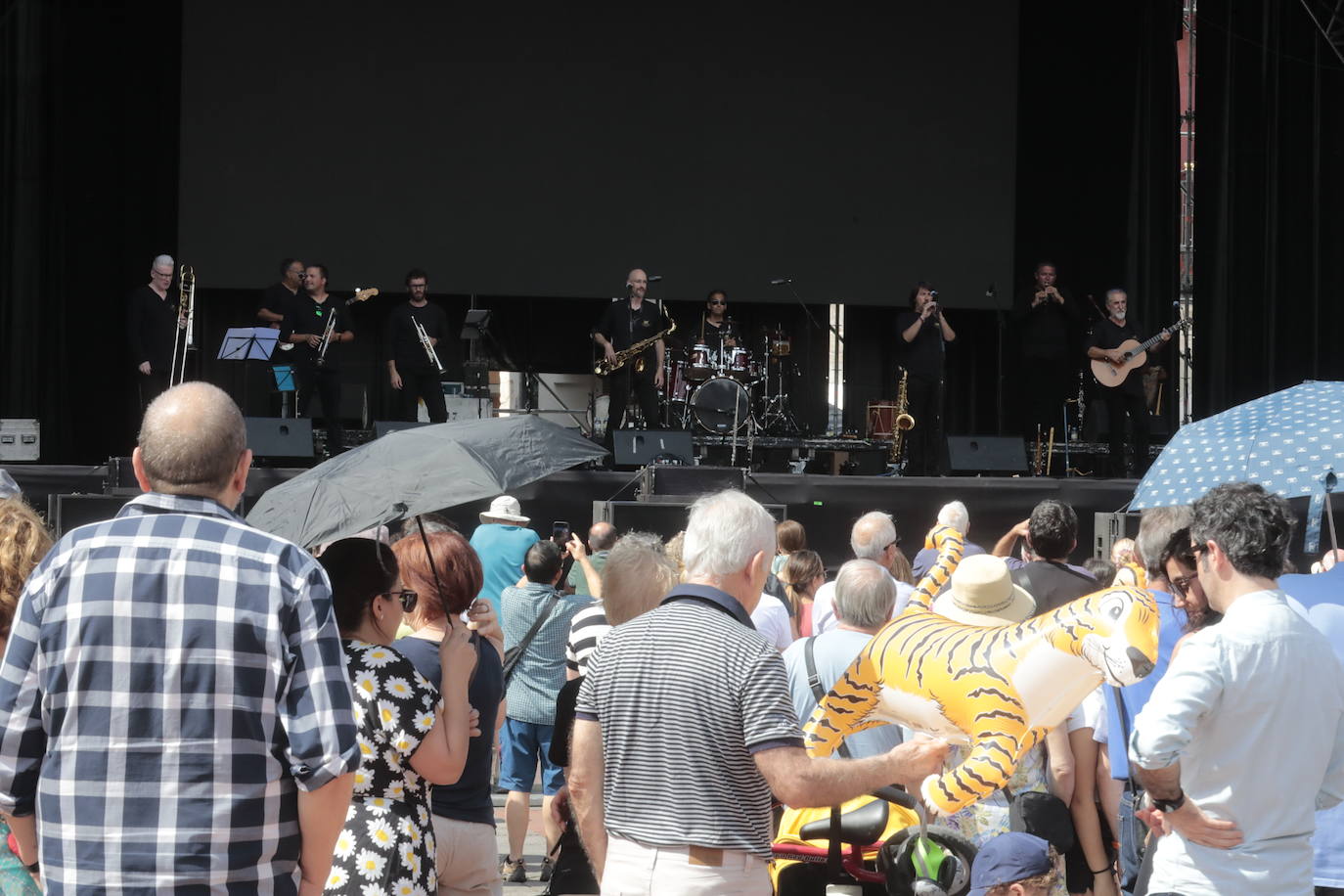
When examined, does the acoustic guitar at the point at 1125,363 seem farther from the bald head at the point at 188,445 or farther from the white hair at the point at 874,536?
the bald head at the point at 188,445

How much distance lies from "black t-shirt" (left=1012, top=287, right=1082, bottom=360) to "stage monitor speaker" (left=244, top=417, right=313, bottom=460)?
6431 mm

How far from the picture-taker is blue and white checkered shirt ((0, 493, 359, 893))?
2.21 m

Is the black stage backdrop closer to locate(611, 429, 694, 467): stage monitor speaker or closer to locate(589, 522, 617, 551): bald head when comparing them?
locate(611, 429, 694, 467): stage monitor speaker

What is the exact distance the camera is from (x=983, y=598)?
285cm

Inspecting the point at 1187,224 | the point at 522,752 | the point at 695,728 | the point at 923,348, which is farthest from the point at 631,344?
the point at 695,728

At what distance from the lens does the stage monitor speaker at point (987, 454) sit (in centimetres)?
1262

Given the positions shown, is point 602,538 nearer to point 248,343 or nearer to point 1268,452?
point 1268,452

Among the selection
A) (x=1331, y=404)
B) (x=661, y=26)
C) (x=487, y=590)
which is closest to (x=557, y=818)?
(x=1331, y=404)

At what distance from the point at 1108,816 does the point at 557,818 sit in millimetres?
1630

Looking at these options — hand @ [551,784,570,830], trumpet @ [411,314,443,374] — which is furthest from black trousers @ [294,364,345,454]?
hand @ [551,784,570,830]

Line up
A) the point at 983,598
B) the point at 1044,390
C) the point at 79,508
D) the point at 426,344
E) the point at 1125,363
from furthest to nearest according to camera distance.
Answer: the point at 1044,390
the point at 426,344
the point at 1125,363
the point at 79,508
the point at 983,598

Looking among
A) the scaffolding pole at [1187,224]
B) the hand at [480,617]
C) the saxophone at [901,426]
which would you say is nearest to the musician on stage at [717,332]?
the saxophone at [901,426]

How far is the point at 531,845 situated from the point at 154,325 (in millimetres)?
7289

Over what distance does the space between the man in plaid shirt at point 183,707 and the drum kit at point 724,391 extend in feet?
35.0
